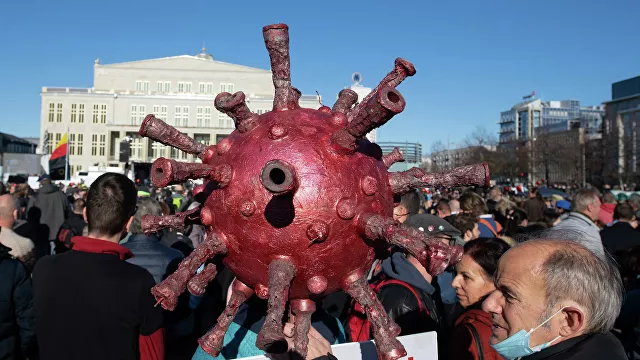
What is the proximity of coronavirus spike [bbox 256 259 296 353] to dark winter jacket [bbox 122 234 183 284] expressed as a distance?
330 centimetres

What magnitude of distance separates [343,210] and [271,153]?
16.5 inches

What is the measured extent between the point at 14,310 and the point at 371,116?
3.88m

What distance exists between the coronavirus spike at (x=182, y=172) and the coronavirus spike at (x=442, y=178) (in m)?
0.83

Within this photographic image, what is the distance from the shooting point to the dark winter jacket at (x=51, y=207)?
11074 millimetres

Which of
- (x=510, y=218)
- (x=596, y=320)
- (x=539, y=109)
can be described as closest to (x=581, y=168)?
(x=510, y=218)

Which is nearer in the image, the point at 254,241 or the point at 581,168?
the point at 254,241

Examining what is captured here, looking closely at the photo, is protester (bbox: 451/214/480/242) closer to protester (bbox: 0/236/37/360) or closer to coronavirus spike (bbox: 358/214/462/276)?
coronavirus spike (bbox: 358/214/462/276)

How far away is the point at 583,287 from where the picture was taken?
2.50 m

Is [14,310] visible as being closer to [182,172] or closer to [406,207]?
[182,172]

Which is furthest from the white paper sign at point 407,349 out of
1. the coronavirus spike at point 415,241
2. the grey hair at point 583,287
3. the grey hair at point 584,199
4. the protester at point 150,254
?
the grey hair at point 584,199

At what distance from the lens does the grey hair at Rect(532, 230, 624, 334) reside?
2496mm

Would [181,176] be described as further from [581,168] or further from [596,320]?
[581,168]

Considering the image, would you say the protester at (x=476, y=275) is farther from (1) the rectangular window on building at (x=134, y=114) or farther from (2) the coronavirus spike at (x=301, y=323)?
(1) the rectangular window on building at (x=134, y=114)

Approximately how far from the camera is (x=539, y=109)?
13325 centimetres
